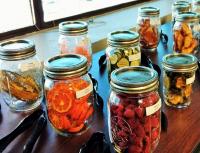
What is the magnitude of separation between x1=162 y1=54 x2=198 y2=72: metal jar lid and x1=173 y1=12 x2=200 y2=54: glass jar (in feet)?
0.75

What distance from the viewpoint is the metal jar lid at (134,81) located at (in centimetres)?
49

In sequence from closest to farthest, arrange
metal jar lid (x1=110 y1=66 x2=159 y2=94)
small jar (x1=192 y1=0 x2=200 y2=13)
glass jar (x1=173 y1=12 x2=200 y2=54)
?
metal jar lid (x1=110 y1=66 x2=159 y2=94) < glass jar (x1=173 y1=12 x2=200 y2=54) < small jar (x1=192 y1=0 x2=200 y2=13)

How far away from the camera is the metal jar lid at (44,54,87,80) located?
54 cm

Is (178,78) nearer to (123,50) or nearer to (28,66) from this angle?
(123,50)

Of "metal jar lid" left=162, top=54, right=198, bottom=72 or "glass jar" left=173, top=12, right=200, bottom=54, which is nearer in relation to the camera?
"metal jar lid" left=162, top=54, right=198, bottom=72

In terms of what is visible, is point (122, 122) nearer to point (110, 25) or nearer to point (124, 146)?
point (124, 146)

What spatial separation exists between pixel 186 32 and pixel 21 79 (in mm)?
489

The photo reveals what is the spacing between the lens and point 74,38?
0.80 m

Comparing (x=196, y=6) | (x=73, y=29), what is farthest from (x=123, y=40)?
(x=196, y=6)

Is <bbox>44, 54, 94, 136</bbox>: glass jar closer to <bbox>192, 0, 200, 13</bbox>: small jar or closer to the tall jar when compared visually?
the tall jar

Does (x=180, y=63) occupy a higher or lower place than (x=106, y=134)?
higher

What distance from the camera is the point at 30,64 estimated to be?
69 centimetres

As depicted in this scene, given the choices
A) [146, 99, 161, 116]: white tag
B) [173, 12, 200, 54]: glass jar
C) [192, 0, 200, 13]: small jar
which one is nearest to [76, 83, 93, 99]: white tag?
[146, 99, 161, 116]: white tag

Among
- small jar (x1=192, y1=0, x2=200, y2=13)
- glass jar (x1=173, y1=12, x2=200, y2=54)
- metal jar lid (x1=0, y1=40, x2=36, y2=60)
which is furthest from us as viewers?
small jar (x1=192, y1=0, x2=200, y2=13)
